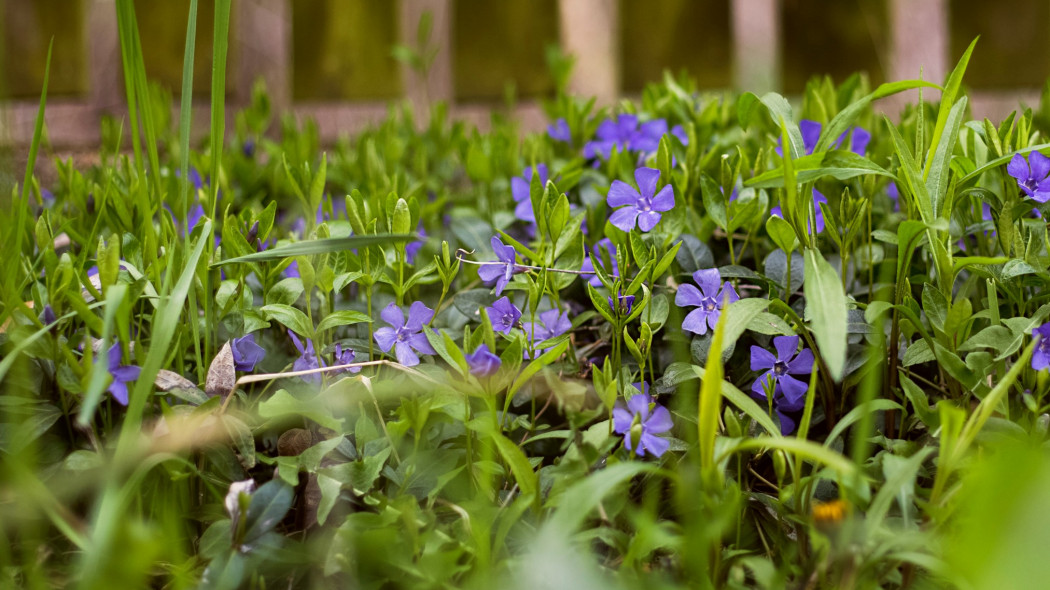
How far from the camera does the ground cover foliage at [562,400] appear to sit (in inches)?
27.0

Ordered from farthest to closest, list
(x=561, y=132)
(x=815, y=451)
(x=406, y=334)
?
1. (x=561, y=132)
2. (x=406, y=334)
3. (x=815, y=451)

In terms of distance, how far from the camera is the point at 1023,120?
1.08 meters

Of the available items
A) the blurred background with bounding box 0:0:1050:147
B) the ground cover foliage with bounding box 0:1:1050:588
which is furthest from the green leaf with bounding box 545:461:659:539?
the blurred background with bounding box 0:0:1050:147

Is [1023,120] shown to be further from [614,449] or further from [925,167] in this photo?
[614,449]

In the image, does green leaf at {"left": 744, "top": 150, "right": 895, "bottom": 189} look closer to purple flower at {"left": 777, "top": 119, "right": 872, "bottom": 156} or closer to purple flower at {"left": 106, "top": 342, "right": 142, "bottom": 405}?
purple flower at {"left": 777, "top": 119, "right": 872, "bottom": 156}

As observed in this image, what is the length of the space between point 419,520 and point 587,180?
0.87m

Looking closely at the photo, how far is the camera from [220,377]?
0.92 metres

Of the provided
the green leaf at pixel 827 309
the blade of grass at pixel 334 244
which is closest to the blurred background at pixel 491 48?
the blade of grass at pixel 334 244

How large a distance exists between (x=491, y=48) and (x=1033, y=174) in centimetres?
340

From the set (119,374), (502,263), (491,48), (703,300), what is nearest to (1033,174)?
(703,300)

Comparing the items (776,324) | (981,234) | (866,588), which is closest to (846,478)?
(866,588)

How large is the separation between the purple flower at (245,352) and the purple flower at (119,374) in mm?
131

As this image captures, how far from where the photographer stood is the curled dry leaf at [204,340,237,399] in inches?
36.1

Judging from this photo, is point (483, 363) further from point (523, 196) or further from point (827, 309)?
point (523, 196)
